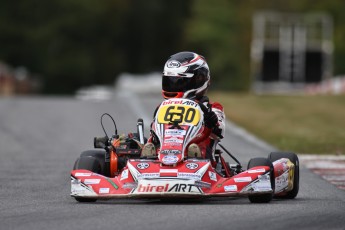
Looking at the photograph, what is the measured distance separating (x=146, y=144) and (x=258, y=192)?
1.24 meters

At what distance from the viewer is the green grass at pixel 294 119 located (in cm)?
2078

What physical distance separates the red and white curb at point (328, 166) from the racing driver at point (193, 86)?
2.00 metres

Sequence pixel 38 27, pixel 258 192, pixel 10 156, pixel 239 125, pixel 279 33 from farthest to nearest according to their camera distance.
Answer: pixel 38 27, pixel 279 33, pixel 239 125, pixel 10 156, pixel 258 192

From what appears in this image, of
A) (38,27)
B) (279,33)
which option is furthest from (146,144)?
(38,27)

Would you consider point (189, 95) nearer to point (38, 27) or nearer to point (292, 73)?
point (292, 73)

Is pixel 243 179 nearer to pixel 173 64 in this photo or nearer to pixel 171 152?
pixel 171 152

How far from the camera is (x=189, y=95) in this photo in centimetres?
1252

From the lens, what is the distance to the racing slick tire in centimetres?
1205

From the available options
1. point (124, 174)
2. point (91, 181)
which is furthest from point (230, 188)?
point (91, 181)

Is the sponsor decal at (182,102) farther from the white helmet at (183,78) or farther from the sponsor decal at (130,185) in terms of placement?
the sponsor decal at (130,185)

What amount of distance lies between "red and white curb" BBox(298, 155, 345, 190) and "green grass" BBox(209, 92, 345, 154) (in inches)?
46.9

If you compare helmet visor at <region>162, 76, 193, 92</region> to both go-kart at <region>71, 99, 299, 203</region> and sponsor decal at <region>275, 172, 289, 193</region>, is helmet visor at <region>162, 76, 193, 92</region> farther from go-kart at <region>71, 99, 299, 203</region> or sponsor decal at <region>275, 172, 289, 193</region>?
sponsor decal at <region>275, 172, 289, 193</region>

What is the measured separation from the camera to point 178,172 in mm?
11305

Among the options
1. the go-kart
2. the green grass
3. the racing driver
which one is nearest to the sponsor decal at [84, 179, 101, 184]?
the go-kart
